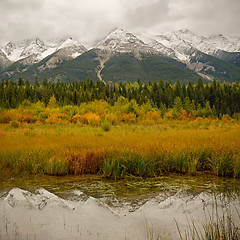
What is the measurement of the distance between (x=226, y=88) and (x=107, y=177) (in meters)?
86.6

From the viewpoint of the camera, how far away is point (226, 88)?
265 feet

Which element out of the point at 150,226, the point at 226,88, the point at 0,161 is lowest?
the point at 150,226

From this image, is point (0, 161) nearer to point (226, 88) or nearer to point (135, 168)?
point (135, 168)

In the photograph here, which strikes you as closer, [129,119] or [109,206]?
[109,206]

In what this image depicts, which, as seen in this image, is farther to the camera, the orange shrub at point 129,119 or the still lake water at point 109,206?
the orange shrub at point 129,119

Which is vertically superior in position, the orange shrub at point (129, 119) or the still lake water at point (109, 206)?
the orange shrub at point (129, 119)

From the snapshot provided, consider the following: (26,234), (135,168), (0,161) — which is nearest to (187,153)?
(135,168)

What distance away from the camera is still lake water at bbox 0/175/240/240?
3182mm

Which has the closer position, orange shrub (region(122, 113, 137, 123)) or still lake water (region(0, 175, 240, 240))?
still lake water (region(0, 175, 240, 240))

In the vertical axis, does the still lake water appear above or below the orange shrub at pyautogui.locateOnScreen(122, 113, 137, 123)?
below

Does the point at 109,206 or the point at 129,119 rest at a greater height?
the point at 129,119

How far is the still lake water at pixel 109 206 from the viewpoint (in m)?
3.18

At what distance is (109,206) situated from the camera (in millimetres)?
4113

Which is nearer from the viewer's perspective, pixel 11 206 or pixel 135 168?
pixel 11 206
